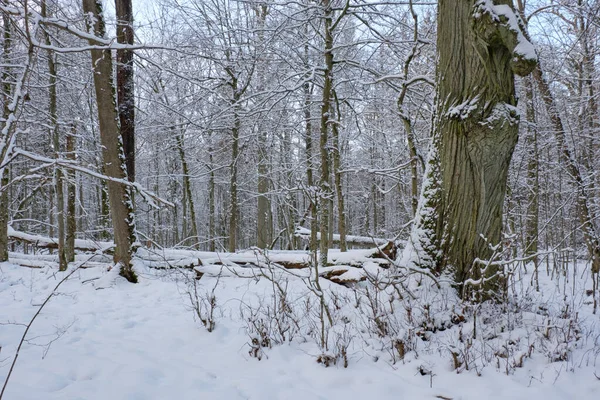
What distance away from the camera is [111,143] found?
5.55m

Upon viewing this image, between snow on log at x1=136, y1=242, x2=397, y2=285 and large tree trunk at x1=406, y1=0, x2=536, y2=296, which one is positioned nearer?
large tree trunk at x1=406, y1=0, x2=536, y2=296

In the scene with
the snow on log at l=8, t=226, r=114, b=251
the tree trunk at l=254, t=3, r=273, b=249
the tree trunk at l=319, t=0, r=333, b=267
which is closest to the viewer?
the tree trunk at l=319, t=0, r=333, b=267

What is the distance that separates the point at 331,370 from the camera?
8.91 feet

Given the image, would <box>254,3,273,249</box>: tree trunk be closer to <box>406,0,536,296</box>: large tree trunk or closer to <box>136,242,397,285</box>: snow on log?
<box>136,242,397,285</box>: snow on log

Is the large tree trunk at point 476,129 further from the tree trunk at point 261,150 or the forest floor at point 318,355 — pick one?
the tree trunk at point 261,150

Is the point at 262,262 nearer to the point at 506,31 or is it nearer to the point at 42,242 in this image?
the point at 506,31

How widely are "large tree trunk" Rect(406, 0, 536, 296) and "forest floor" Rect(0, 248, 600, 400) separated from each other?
2.20ft

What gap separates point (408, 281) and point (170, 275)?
14.6 feet

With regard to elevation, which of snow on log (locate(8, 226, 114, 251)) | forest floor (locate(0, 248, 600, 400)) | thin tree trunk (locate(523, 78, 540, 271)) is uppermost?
thin tree trunk (locate(523, 78, 540, 271))

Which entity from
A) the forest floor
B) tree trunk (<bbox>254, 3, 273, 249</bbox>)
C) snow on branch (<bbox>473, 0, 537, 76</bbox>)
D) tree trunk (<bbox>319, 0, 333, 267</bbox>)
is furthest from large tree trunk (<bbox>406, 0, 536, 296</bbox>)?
tree trunk (<bbox>254, 3, 273, 249</bbox>)

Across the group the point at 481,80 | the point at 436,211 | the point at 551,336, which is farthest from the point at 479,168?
the point at 551,336

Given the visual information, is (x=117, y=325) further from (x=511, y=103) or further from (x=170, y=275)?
(x=511, y=103)

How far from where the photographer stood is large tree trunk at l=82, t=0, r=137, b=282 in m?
5.46

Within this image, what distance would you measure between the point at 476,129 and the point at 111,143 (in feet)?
17.3
